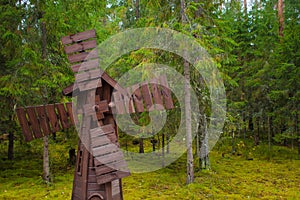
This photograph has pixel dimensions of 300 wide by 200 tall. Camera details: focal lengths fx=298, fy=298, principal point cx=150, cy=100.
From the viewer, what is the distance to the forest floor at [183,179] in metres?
11.0

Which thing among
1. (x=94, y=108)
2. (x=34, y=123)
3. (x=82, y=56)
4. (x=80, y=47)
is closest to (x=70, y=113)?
(x=94, y=108)

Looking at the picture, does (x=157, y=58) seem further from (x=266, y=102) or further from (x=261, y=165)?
(x=266, y=102)

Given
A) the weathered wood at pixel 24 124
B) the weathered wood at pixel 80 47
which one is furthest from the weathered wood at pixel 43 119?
the weathered wood at pixel 80 47

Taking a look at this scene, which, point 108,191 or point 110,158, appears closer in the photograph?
point 110,158

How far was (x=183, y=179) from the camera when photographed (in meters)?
13.1

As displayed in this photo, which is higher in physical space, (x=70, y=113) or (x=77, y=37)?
(x=77, y=37)

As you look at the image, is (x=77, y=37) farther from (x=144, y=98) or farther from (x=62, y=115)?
(x=144, y=98)

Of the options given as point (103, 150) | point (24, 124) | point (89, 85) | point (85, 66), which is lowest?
point (103, 150)

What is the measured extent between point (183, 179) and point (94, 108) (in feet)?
26.6

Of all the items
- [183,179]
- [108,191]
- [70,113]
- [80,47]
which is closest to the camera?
[80,47]

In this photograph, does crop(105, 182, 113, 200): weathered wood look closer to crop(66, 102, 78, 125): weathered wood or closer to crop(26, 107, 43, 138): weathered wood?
crop(66, 102, 78, 125): weathered wood

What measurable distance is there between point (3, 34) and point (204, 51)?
7.59 metres

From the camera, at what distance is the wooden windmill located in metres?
6.00

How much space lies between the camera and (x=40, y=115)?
6039 mm
